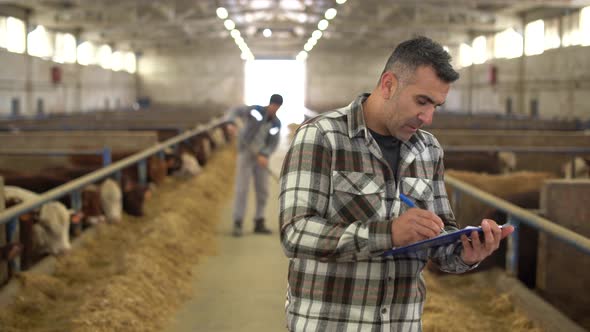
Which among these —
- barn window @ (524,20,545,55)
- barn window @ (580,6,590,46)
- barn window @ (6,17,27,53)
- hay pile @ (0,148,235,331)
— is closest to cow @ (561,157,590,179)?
hay pile @ (0,148,235,331)

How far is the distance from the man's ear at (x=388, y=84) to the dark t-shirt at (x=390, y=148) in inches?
5.6

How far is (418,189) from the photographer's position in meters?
2.46

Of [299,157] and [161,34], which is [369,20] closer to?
[161,34]

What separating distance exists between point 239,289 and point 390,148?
461 centimetres

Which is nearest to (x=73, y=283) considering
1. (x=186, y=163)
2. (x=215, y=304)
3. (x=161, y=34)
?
(x=215, y=304)

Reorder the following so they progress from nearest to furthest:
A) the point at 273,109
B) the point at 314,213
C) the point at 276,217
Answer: the point at 314,213 → the point at 273,109 → the point at 276,217

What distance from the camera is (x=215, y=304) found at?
6.27 metres

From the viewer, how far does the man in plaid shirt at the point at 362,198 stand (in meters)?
2.28

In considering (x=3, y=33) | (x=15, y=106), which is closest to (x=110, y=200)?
(x=3, y=33)

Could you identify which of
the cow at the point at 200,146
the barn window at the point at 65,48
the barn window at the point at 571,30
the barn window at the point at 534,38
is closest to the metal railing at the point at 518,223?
the cow at the point at 200,146

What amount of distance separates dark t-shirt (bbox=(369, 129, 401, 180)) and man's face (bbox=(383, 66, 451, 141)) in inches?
4.2

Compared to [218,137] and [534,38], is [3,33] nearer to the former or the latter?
[218,137]

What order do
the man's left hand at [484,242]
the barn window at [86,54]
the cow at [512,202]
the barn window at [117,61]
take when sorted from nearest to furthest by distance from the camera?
the man's left hand at [484,242] < the cow at [512,202] < the barn window at [86,54] < the barn window at [117,61]

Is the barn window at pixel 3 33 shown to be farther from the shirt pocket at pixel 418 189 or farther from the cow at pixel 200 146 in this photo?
the shirt pocket at pixel 418 189
